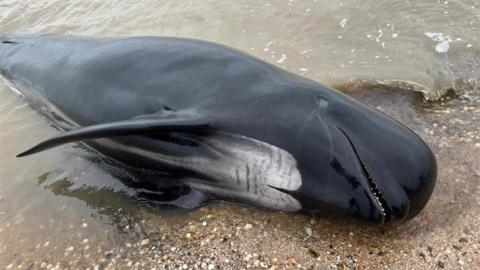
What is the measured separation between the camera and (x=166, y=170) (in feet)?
14.4

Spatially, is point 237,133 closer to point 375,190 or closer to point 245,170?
point 245,170

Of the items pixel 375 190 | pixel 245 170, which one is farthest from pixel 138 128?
pixel 375 190

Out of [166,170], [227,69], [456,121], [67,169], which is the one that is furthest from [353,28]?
[67,169]

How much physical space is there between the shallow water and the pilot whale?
0.87ft

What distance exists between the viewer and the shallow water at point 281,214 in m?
3.78

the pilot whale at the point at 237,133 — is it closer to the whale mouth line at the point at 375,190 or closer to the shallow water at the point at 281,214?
the whale mouth line at the point at 375,190

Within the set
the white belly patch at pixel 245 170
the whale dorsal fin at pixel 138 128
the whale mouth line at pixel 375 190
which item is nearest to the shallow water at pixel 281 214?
the white belly patch at pixel 245 170

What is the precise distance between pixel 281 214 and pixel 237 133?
819mm

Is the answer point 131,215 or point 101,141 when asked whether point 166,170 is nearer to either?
point 131,215

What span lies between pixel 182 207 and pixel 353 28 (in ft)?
12.1

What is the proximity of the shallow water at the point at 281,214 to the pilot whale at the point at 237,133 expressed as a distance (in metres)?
0.26

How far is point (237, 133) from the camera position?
3768 millimetres

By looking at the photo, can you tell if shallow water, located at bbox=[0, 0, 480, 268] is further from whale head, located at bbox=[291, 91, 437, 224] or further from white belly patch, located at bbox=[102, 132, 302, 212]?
whale head, located at bbox=[291, 91, 437, 224]

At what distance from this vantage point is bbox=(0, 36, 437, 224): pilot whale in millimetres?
3418
